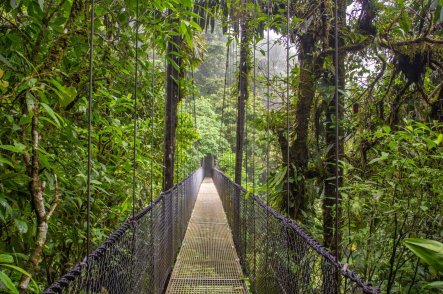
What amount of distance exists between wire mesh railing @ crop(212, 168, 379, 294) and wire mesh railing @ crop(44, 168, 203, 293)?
0.67 metres

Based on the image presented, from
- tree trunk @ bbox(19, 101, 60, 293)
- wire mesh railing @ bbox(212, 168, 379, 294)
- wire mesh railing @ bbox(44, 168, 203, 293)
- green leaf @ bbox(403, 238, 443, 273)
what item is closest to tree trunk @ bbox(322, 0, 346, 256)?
wire mesh railing @ bbox(212, 168, 379, 294)

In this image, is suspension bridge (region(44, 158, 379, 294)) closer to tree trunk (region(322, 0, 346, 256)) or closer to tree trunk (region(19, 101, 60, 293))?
tree trunk (region(19, 101, 60, 293))

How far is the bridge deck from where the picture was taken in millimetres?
2972

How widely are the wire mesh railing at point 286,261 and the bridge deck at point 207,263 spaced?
19 cm

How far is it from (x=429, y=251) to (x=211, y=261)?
2.97 m

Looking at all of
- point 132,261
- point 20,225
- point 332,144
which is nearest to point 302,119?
point 332,144

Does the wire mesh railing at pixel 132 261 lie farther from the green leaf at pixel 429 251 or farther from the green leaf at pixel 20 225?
the green leaf at pixel 429 251

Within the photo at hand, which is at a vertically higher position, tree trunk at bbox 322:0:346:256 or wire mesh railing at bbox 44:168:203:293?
tree trunk at bbox 322:0:346:256

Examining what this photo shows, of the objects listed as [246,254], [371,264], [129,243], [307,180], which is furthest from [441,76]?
[129,243]

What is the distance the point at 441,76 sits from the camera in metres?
2.78

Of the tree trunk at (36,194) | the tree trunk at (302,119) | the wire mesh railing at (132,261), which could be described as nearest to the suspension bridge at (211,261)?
the wire mesh railing at (132,261)

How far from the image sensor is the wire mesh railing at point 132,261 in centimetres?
112

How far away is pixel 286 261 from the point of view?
1783 millimetres

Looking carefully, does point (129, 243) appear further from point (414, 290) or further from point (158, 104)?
point (158, 104)
